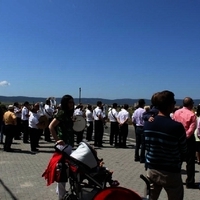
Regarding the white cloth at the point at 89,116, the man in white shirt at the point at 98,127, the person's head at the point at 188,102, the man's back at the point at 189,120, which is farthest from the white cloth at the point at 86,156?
the white cloth at the point at 89,116

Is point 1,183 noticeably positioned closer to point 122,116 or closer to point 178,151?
point 178,151

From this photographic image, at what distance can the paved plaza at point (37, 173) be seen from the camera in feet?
21.8

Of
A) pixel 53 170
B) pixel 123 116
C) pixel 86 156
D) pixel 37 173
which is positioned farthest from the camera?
pixel 123 116

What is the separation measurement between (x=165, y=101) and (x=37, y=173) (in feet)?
18.3

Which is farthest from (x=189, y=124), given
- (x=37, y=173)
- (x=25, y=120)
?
(x=25, y=120)

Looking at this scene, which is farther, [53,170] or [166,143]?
[53,170]

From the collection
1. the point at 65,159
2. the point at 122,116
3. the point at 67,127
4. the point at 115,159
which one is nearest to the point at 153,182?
the point at 65,159

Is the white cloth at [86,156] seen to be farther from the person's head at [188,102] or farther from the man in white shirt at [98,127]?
the man in white shirt at [98,127]

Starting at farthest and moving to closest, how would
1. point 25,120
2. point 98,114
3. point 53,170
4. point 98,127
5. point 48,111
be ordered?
point 48,111
point 25,120
point 98,114
point 98,127
point 53,170

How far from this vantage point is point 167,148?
3.91 meters

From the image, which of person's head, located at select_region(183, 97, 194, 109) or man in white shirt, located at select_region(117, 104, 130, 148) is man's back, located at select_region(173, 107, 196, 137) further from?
man in white shirt, located at select_region(117, 104, 130, 148)

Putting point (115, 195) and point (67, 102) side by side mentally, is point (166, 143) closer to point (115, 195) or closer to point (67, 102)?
point (115, 195)

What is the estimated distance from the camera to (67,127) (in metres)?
5.68

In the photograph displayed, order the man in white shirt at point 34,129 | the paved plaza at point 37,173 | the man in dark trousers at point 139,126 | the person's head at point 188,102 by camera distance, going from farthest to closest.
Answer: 1. the man in white shirt at point 34,129
2. the man in dark trousers at point 139,126
3. the person's head at point 188,102
4. the paved plaza at point 37,173
